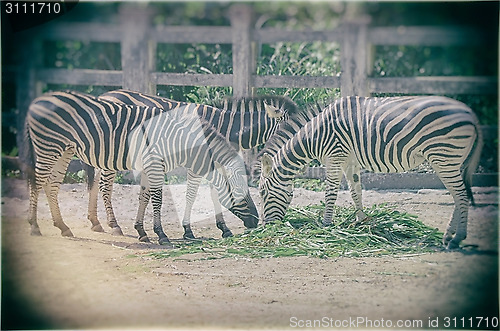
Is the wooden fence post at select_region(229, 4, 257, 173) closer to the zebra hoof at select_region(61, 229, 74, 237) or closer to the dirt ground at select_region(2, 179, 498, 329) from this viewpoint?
the dirt ground at select_region(2, 179, 498, 329)

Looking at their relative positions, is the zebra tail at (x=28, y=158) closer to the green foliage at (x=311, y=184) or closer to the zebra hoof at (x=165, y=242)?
the zebra hoof at (x=165, y=242)

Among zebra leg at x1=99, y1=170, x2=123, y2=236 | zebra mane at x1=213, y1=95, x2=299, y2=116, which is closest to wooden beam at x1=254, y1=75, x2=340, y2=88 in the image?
zebra mane at x1=213, y1=95, x2=299, y2=116

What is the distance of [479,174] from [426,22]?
123 cm

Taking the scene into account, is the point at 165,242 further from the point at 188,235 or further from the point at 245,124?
the point at 245,124

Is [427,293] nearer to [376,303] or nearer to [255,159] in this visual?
[376,303]

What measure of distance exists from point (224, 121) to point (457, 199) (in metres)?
1.91

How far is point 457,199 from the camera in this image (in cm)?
521

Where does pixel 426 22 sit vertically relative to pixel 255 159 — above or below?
above

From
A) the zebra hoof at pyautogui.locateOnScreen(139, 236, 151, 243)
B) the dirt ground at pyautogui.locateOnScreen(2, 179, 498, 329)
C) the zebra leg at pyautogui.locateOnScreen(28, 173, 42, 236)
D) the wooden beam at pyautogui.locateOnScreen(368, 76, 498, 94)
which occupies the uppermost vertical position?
the wooden beam at pyautogui.locateOnScreen(368, 76, 498, 94)

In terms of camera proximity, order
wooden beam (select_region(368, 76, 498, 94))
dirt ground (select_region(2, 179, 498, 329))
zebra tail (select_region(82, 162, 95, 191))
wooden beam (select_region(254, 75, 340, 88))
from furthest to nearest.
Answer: zebra tail (select_region(82, 162, 95, 191)) → wooden beam (select_region(254, 75, 340, 88)) → wooden beam (select_region(368, 76, 498, 94)) → dirt ground (select_region(2, 179, 498, 329))

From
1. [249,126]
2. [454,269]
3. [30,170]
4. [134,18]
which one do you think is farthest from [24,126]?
[454,269]

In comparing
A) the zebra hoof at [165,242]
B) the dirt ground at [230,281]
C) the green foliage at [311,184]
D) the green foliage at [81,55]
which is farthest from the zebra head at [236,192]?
the green foliage at [81,55]

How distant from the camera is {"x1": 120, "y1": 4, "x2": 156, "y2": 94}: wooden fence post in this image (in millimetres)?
5441

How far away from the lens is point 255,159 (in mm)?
5531
